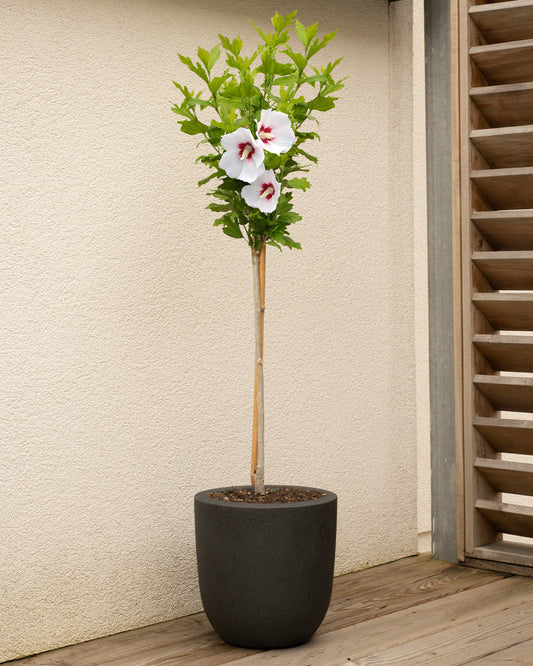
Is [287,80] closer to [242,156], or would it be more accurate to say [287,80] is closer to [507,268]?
[242,156]

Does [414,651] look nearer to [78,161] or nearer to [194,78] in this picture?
[78,161]

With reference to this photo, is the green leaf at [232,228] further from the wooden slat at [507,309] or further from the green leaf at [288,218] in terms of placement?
the wooden slat at [507,309]

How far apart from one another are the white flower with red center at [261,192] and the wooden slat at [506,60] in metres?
1.13

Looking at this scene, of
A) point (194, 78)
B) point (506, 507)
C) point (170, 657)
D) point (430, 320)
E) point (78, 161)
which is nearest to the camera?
point (170, 657)

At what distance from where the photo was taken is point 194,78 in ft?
7.23

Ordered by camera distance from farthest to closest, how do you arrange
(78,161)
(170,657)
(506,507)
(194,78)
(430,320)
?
1. (430,320)
2. (506,507)
3. (194,78)
4. (78,161)
5. (170,657)

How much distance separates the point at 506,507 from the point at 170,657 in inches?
47.5

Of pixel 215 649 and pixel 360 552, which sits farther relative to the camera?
pixel 360 552

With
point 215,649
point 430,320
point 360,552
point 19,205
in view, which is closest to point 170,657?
point 215,649

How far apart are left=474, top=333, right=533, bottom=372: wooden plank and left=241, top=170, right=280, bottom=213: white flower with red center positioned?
105 cm

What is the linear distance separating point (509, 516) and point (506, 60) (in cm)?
143

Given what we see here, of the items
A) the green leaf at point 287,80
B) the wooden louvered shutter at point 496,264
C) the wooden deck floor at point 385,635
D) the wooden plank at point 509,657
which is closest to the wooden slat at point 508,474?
the wooden louvered shutter at point 496,264

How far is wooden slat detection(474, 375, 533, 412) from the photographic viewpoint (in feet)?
8.22

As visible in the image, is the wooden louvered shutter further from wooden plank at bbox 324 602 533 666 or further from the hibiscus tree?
the hibiscus tree
